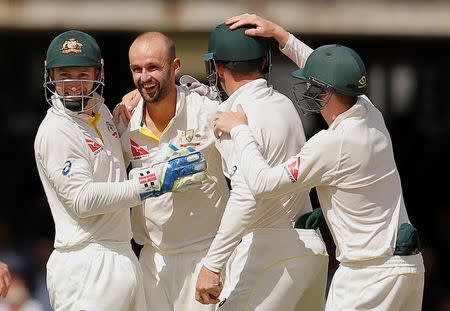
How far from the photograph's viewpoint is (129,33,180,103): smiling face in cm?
630

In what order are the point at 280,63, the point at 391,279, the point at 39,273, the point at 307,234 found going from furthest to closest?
the point at 280,63 < the point at 39,273 < the point at 307,234 < the point at 391,279

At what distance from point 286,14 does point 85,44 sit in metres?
4.32

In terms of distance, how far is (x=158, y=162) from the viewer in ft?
20.7

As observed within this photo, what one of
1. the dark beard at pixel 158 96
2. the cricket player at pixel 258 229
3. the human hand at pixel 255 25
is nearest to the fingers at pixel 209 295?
the cricket player at pixel 258 229

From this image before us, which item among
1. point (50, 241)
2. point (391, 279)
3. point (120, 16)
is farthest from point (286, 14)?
point (391, 279)

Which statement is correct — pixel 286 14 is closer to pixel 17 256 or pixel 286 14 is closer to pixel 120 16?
pixel 120 16

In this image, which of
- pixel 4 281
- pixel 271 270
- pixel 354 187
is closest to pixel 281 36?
pixel 354 187

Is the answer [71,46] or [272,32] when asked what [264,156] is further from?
[71,46]

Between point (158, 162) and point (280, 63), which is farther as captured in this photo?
point (280, 63)

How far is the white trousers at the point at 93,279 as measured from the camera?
6.09 m

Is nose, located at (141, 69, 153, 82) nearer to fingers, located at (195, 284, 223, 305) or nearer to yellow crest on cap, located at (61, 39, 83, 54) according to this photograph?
yellow crest on cap, located at (61, 39, 83, 54)

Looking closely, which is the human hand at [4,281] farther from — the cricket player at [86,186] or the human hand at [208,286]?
the human hand at [208,286]

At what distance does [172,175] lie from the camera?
20.0 feet

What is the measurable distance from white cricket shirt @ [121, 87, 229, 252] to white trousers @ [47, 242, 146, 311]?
32 centimetres
